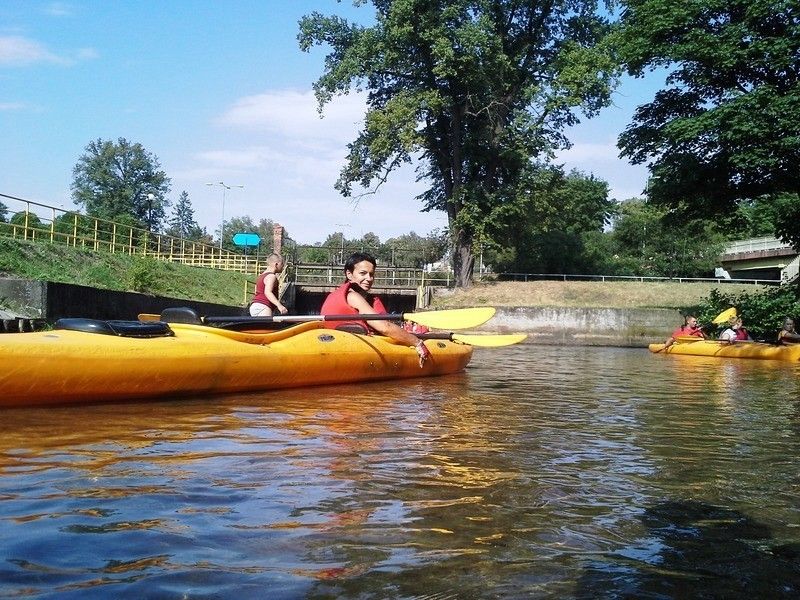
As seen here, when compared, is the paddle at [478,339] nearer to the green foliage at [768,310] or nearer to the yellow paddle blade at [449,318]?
the yellow paddle blade at [449,318]

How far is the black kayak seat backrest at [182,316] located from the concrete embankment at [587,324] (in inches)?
788

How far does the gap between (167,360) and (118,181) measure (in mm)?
79527

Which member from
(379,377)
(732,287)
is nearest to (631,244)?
(732,287)

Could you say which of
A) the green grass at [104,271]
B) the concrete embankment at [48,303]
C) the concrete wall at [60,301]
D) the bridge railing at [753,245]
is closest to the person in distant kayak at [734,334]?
the concrete wall at [60,301]

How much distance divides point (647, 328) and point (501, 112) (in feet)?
37.5

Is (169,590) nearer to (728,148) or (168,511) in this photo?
(168,511)

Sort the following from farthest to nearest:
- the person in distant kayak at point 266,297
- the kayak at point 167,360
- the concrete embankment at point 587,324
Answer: the concrete embankment at point 587,324, the person in distant kayak at point 266,297, the kayak at point 167,360

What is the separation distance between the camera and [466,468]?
409 centimetres

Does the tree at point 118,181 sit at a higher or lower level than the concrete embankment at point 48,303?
higher

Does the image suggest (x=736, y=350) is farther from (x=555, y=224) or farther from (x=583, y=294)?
(x=555, y=224)

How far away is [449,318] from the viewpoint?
31.1ft

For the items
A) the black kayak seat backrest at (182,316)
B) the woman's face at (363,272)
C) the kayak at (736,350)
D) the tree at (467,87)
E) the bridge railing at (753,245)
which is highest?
the tree at (467,87)

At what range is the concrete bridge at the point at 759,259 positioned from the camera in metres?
38.8

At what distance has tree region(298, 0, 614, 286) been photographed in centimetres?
3014
